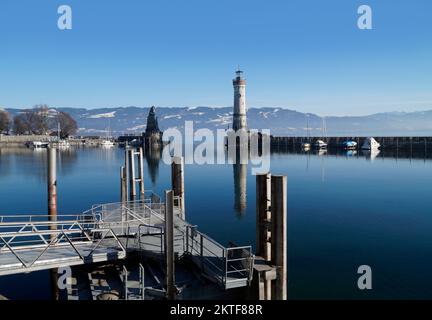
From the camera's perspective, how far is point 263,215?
48.8 ft

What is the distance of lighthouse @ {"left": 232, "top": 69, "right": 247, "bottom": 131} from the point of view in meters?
138

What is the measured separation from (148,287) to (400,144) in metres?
124

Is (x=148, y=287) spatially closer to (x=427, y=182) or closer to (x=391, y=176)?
(x=427, y=182)

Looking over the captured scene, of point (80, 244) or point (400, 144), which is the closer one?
point (80, 244)

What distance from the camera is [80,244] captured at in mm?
16734

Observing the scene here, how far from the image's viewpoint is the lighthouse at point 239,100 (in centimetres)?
13800

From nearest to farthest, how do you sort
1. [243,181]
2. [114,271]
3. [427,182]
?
[114,271] < [427,182] < [243,181]

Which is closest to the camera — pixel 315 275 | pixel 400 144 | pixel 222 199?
pixel 315 275

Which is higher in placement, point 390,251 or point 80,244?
point 80,244

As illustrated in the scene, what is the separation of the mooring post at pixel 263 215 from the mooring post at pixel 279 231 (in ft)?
2.11

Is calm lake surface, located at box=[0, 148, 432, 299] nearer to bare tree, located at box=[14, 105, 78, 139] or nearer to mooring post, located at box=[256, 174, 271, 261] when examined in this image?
mooring post, located at box=[256, 174, 271, 261]

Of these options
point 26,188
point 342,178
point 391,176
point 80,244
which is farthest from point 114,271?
point 391,176

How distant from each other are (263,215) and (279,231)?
1175 millimetres
